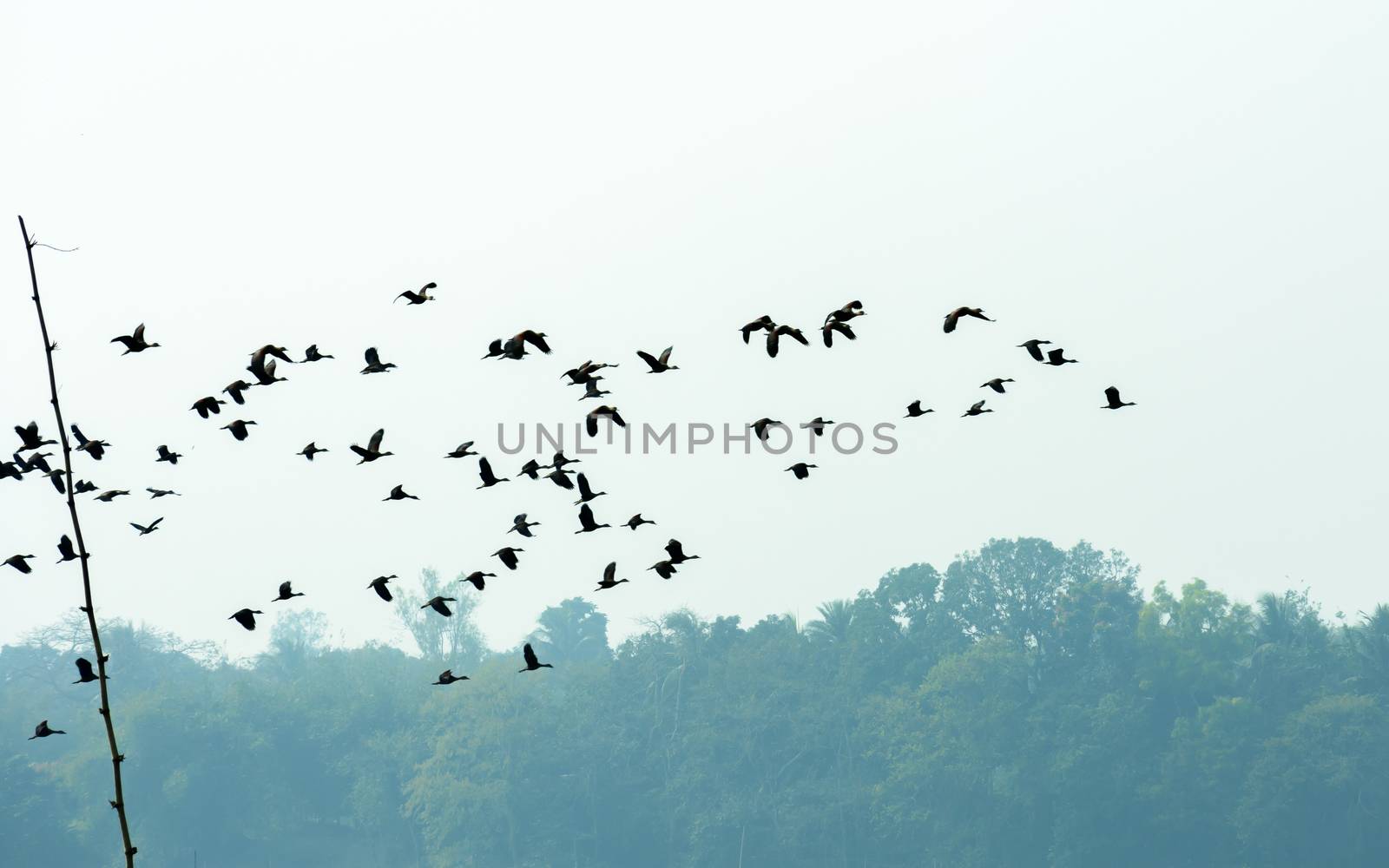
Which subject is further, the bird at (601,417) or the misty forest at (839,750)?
the misty forest at (839,750)

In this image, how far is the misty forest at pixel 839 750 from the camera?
79562 millimetres

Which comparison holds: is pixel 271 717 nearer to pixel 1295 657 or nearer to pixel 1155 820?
pixel 1155 820

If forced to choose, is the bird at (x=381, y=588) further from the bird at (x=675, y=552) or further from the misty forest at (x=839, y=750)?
the misty forest at (x=839, y=750)

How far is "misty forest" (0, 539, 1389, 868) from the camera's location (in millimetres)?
79562

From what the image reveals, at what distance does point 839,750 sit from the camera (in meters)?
89.1

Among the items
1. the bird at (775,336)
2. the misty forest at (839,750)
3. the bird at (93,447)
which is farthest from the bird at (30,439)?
the misty forest at (839,750)

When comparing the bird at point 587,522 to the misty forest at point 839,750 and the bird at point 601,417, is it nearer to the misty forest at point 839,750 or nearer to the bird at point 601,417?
the bird at point 601,417

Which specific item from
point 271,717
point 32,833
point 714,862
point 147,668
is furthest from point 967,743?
point 147,668

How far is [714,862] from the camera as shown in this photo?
85.8 m

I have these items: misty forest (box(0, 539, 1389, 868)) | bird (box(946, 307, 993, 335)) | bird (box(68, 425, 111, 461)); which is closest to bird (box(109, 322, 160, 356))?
bird (box(68, 425, 111, 461))

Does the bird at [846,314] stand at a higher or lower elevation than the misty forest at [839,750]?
higher

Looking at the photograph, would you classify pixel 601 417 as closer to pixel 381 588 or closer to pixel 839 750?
pixel 381 588

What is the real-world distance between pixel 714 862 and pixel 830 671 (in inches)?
600

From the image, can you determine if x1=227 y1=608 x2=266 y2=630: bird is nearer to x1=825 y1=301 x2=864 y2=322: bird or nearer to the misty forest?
x1=825 y1=301 x2=864 y2=322: bird
